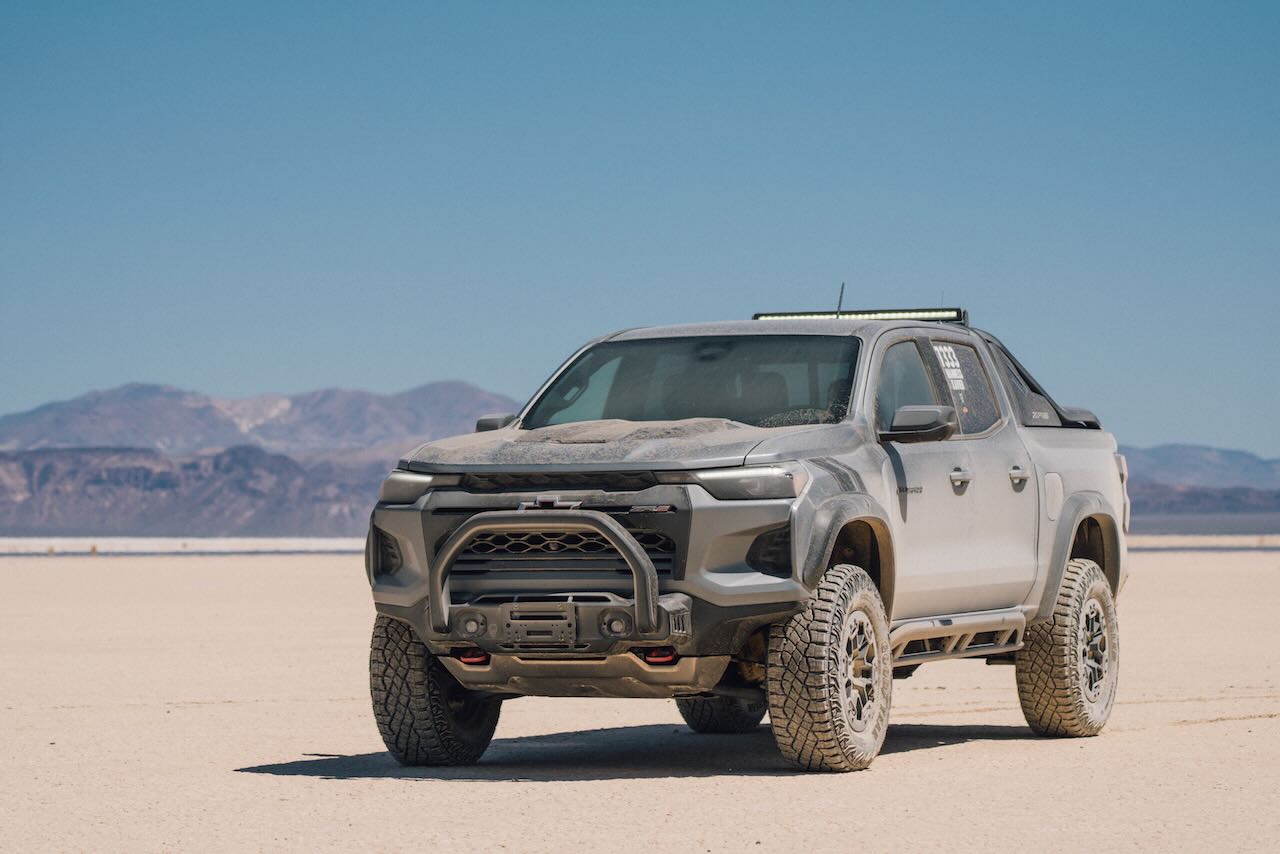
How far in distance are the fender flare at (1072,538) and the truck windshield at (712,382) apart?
6.62ft

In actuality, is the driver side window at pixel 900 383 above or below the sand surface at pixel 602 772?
above

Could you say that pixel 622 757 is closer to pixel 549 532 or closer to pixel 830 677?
pixel 830 677

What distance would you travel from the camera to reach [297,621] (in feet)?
92.7

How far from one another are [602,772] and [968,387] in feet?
10.0

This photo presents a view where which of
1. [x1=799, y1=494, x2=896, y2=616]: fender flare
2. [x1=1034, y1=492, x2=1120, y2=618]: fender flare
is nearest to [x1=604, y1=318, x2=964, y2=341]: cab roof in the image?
[x1=799, y1=494, x2=896, y2=616]: fender flare

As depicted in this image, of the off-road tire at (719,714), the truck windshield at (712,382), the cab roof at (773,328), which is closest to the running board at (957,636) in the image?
the truck windshield at (712,382)

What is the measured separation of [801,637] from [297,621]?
760 inches

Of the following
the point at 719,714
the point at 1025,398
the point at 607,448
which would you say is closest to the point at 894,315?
the point at 1025,398

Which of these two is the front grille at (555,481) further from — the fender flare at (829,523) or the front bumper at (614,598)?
the fender flare at (829,523)

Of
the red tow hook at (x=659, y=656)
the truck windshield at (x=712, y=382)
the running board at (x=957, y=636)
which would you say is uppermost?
the truck windshield at (x=712, y=382)

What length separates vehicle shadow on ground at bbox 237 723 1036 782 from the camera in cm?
1049

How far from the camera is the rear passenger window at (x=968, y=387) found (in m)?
11.7

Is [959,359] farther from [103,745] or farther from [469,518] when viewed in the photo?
[103,745]

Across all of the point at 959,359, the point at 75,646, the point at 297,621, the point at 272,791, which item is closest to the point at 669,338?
the point at 959,359
